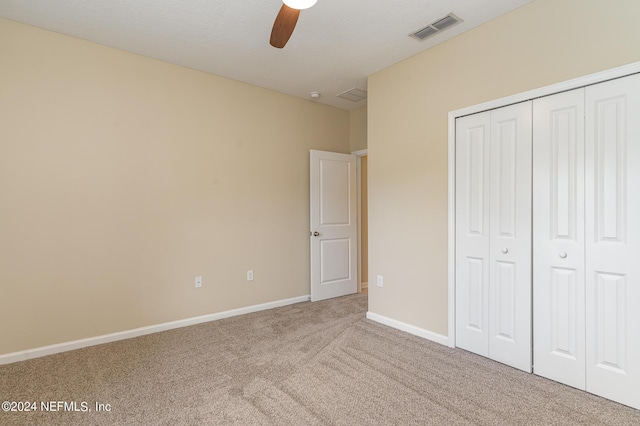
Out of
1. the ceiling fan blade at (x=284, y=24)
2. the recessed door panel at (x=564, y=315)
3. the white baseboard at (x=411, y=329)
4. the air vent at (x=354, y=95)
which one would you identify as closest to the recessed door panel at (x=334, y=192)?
the air vent at (x=354, y=95)

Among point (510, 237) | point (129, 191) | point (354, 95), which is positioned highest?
point (354, 95)

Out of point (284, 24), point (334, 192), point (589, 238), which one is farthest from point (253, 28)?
point (589, 238)

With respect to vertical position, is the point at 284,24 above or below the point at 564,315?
above

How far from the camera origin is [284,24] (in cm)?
186

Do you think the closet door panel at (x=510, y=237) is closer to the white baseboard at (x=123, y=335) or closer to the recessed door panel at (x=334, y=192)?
the recessed door panel at (x=334, y=192)

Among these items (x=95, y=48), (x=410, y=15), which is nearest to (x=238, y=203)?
(x=95, y=48)

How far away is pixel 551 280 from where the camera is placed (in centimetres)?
229

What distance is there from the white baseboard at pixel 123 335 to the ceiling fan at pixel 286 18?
2.87 metres

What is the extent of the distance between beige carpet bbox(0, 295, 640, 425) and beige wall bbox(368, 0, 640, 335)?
0.61m

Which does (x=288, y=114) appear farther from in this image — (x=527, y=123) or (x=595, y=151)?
(x=595, y=151)

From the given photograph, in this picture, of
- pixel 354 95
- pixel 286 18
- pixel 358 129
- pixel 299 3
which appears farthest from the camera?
pixel 358 129

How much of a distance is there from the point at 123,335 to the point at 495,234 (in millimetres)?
3456

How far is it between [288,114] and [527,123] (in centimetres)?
281

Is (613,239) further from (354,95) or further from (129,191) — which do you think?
(129,191)
